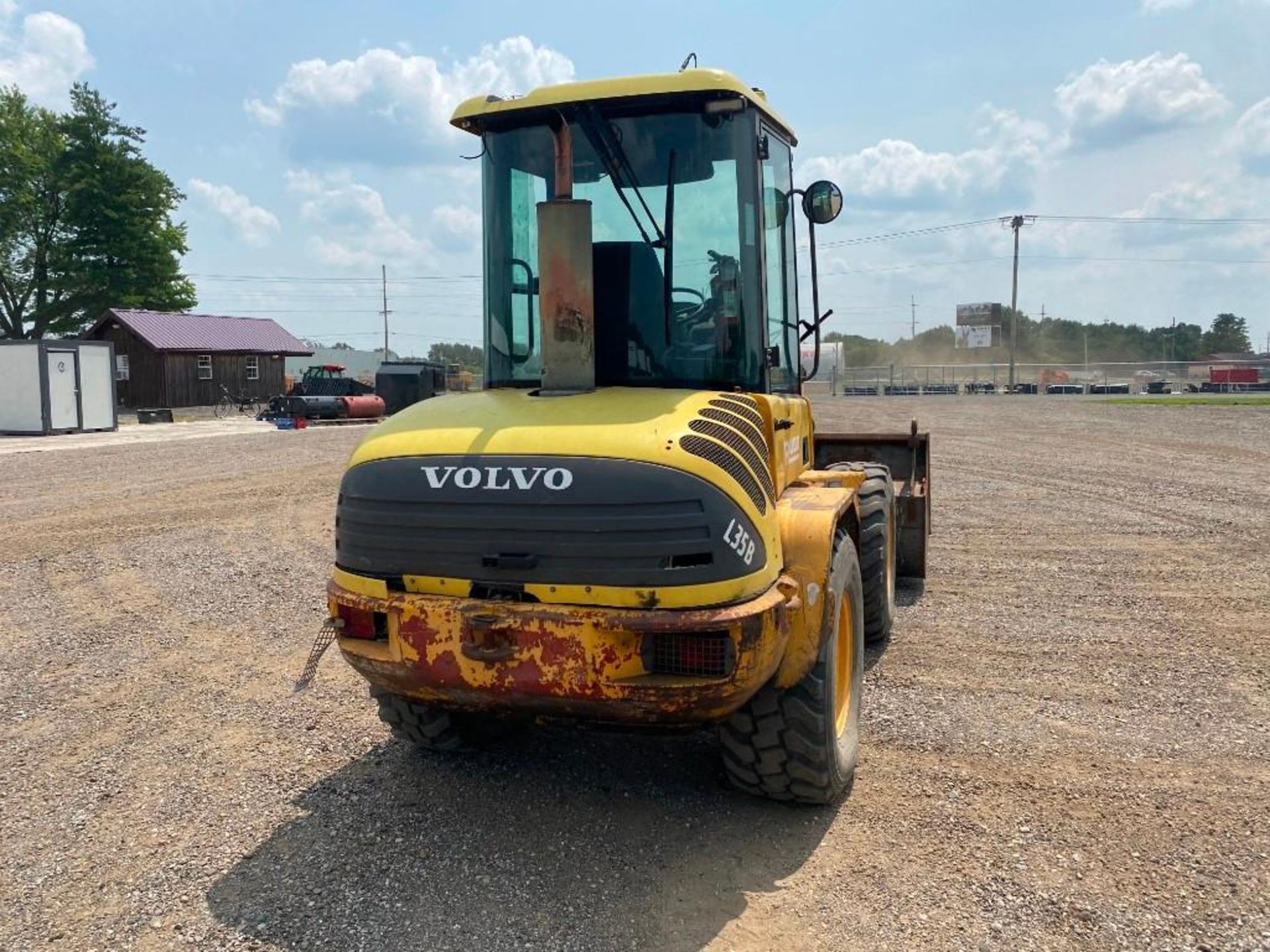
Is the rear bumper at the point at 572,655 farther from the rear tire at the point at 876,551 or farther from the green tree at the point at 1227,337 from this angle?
the green tree at the point at 1227,337

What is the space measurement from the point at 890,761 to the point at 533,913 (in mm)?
1907

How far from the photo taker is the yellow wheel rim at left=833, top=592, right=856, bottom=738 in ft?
13.8

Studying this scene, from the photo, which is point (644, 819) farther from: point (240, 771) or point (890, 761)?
point (240, 771)

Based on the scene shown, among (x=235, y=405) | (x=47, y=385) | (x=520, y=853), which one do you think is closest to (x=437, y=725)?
(x=520, y=853)

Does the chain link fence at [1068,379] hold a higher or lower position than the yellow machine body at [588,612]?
higher

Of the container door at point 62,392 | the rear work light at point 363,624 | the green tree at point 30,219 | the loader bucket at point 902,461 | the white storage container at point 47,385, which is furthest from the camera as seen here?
the green tree at point 30,219

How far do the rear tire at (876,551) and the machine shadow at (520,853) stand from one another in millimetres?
1705

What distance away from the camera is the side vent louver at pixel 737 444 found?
11.0 ft

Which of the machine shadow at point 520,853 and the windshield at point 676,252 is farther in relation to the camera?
the windshield at point 676,252

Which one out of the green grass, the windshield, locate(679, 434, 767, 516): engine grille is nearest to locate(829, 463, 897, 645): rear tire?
the windshield

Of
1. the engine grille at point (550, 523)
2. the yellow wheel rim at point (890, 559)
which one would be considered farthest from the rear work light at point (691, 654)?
the yellow wheel rim at point (890, 559)

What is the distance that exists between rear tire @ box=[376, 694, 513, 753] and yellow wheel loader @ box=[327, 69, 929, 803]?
0.05 feet

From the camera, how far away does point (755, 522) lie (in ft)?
11.1

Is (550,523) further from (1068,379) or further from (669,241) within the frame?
(1068,379)
